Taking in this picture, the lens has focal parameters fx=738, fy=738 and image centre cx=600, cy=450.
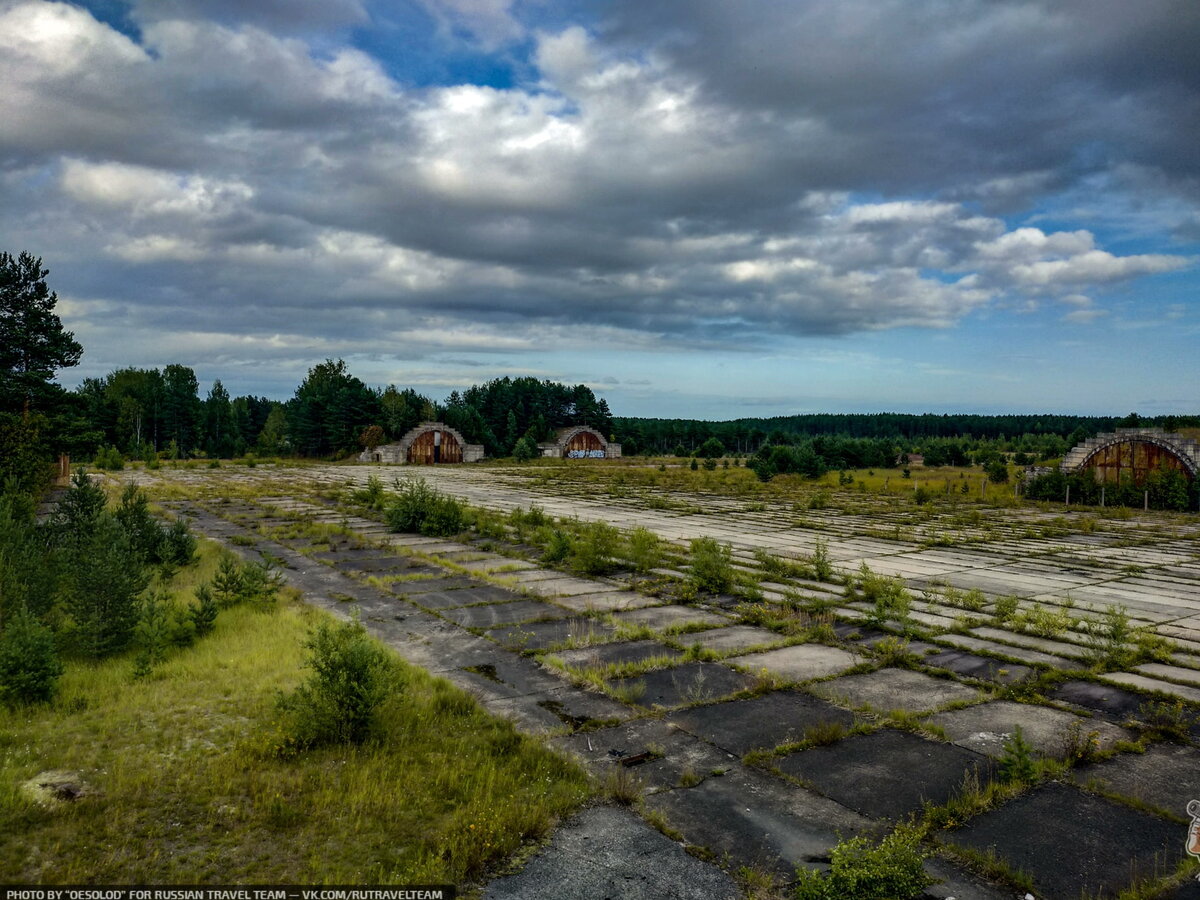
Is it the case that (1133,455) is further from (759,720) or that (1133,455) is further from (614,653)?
(759,720)

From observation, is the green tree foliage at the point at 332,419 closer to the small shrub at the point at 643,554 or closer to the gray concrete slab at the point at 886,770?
the small shrub at the point at 643,554

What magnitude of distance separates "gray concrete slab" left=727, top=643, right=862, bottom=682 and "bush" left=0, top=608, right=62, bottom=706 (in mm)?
7825

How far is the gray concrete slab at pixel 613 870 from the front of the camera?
475cm

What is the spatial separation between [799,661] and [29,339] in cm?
2936

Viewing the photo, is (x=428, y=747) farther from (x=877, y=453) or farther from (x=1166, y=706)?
(x=877, y=453)

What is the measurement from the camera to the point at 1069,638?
11.1 metres

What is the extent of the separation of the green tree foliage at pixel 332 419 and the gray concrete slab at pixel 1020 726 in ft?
243

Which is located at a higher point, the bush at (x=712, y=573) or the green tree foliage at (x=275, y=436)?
the green tree foliage at (x=275, y=436)

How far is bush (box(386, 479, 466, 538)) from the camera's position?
22484mm

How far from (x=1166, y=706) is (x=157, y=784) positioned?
10047 millimetres

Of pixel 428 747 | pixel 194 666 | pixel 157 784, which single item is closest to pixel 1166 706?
pixel 428 747

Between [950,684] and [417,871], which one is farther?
[950,684]

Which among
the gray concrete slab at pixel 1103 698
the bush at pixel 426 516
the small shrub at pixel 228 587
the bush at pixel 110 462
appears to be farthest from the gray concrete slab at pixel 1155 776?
the bush at pixel 110 462

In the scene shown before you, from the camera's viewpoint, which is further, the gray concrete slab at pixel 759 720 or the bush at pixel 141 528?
Answer: the bush at pixel 141 528
